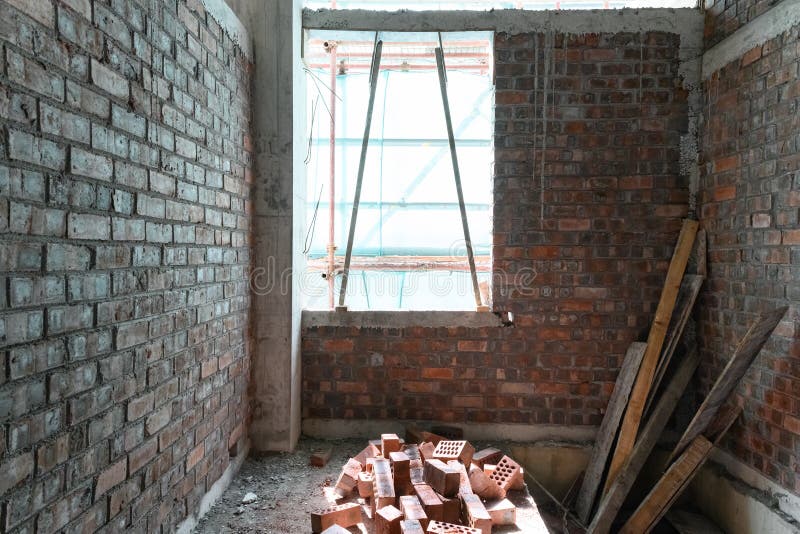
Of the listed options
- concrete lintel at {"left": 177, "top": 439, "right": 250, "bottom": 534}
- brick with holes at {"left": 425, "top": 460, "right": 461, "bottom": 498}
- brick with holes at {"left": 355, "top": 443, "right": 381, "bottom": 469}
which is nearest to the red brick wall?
brick with holes at {"left": 425, "top": 460, "right": 461, "bottom": 498}

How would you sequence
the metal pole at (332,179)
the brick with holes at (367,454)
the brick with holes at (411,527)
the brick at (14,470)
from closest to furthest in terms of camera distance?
the brick at (14,470), the brick with holes at (411,527), the brick with holes at (367,454), the metal pole at (332,179)

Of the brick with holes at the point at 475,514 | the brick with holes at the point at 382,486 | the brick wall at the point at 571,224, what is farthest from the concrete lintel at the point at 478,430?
the brick with holes at the point at 475,514

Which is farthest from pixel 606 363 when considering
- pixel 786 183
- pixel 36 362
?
pixel 36 362

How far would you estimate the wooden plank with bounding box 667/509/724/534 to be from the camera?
2.78 m

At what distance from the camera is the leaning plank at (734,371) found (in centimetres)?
240

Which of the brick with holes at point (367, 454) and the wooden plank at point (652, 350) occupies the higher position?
the wooden plank at point (652, 350)

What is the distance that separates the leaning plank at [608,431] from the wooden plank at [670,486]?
0.93 ft

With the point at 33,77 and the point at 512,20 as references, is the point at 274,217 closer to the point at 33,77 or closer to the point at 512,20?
the point at 33,77

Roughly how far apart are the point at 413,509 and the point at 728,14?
3180 mm

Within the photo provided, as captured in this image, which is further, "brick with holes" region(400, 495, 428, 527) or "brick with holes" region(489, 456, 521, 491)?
"brick with holes" region(489, 456, 521, 491)

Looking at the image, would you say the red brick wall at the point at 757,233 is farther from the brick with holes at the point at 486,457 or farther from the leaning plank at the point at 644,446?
the brick with holes at the point at 486,457

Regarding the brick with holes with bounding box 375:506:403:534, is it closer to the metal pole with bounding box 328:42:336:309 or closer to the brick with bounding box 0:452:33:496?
the brick with bounding box 0:452:33:496

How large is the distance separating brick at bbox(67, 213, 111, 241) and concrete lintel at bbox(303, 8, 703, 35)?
2.24m

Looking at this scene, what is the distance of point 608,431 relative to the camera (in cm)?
306
